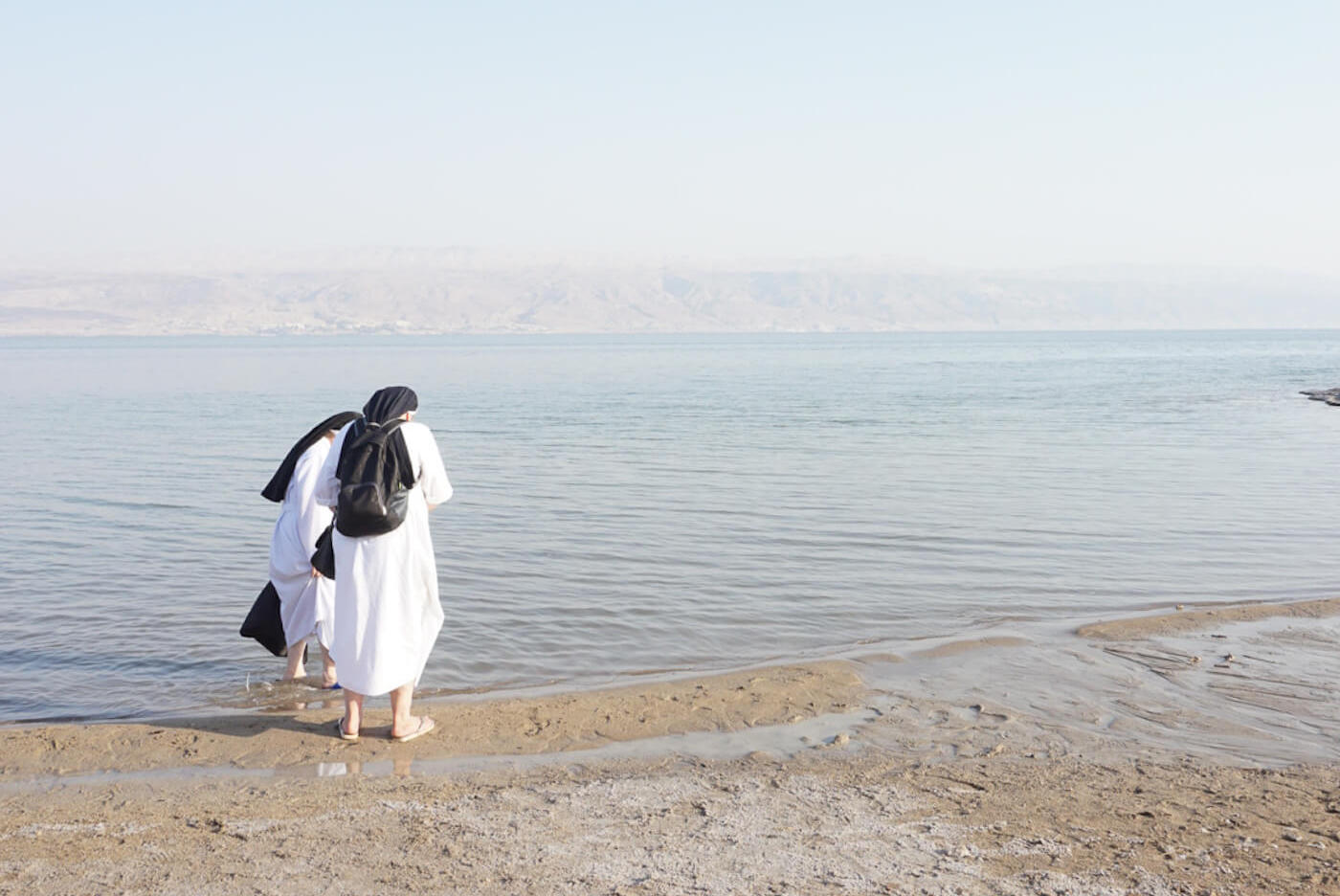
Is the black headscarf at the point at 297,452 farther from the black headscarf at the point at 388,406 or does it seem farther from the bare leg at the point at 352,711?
the bare leg at the point at 352,711

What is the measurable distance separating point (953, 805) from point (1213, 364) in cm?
7658

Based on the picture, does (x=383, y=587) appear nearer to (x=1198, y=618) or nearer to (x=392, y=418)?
(x=392, y=418)

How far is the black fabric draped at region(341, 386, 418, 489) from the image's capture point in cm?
567

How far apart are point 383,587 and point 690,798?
1874 millimetres

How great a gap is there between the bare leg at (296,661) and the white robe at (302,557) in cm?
10

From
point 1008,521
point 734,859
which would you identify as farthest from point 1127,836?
point 1008,521

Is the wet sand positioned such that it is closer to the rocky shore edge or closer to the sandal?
the sandal

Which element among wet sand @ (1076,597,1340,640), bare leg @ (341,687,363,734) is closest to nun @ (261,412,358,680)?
bare leg @ (341,687,363,734)

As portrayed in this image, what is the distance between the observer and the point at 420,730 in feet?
20.2

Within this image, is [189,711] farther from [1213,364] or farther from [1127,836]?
[1213,364]

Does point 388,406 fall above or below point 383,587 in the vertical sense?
above

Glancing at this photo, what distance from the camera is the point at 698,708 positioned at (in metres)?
6.64

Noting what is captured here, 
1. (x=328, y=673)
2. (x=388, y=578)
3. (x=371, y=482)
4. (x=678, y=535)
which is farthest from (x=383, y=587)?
(x=678, y=535)

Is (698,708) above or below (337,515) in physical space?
below
